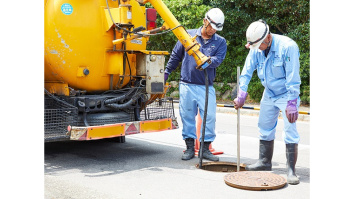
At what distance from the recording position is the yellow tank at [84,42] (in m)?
5.47

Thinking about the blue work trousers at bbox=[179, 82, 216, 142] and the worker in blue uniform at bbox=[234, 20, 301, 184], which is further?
the blue work trousers at bbox=[179, 82, 216, 142]

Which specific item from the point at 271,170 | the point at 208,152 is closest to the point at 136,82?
the point at 208,152

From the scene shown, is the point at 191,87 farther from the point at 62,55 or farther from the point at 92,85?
the point at 62,55

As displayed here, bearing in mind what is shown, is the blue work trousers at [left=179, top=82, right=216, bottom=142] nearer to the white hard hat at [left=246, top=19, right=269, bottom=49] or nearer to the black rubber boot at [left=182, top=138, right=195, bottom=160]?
the black rubber boot at [left=182, top=138, right=195, bottom=160]

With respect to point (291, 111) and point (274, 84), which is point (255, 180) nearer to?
point (291, 111)

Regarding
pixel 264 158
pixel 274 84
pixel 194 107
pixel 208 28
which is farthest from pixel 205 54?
pixel 264 158

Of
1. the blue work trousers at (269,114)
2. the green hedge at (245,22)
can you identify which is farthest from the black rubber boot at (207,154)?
the green hedge at (245,22)

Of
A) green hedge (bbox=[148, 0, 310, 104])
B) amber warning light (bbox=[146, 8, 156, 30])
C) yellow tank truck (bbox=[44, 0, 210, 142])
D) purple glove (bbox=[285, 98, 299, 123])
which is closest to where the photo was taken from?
purple glove (bbox=[285, 98, 299, 123])

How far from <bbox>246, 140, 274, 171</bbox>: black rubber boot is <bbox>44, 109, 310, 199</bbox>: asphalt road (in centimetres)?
12

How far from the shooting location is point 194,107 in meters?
5.93

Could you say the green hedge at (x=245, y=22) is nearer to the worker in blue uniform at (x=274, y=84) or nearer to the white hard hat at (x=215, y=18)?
the white hard hat at (x=215, y=18)

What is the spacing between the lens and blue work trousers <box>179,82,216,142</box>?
581 cm

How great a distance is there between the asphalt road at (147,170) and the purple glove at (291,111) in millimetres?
727

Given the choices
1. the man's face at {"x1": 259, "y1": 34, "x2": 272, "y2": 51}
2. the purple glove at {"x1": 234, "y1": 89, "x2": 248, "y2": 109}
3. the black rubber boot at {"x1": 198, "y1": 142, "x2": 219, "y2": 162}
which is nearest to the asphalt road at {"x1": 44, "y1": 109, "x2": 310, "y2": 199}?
the black rubber boot at {"x1": 198, "y1": 142, "x2": 219, "y2": 162}
